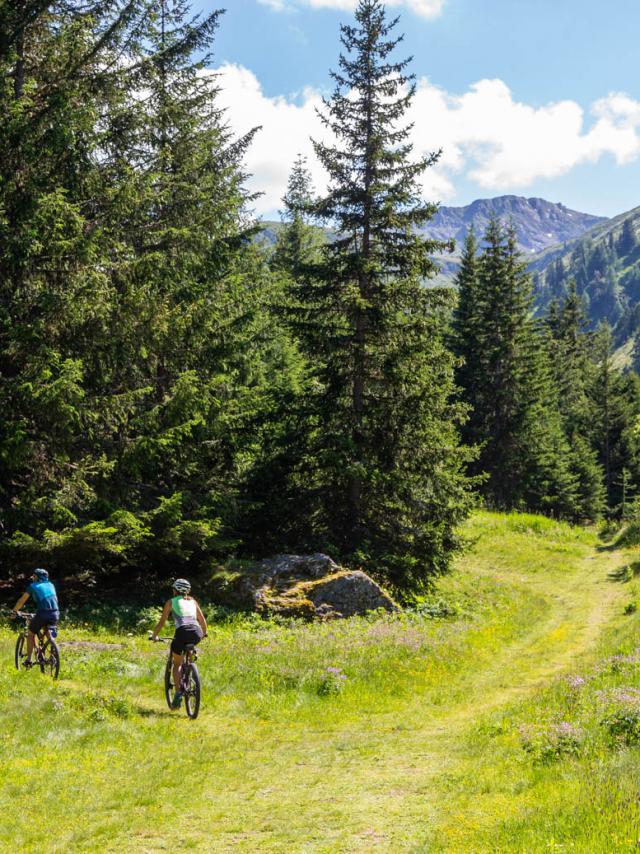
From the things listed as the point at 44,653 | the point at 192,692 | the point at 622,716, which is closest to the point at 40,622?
the point at 44,653

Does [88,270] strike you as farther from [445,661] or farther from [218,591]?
[445,661]

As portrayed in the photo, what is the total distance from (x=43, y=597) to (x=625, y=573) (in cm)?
2661

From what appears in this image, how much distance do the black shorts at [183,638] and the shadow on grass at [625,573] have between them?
75.9 feet

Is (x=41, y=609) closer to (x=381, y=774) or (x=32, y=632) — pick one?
(x=32, y=632)

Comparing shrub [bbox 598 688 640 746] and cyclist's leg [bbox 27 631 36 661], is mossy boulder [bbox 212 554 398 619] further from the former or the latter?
shrub [bbox 598 688 640 746]

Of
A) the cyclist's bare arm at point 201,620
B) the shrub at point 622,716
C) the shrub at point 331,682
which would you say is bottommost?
the shrub at point 331,682

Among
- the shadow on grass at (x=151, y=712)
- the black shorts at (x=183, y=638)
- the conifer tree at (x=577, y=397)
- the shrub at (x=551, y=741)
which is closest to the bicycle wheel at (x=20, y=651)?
the shadow on grass at (x=151, y=712)

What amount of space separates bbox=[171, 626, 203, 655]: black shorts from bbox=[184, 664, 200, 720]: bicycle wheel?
337mm

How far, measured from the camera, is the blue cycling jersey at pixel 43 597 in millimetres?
12688

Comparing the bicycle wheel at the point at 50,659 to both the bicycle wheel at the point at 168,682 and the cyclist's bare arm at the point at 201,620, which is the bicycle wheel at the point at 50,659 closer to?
the bicycle wheel at the point at 168,682

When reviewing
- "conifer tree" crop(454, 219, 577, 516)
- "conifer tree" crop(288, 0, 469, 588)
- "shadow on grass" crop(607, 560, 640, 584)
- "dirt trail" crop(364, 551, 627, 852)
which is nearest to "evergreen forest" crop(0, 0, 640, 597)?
"conifer tree" crop(288, 0, 469, 588)

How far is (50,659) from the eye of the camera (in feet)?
40.9

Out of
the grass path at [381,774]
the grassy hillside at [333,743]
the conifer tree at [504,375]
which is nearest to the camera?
the grassy hillside at [333,743]

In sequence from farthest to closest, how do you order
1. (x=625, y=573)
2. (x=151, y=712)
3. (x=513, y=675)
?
1. (x=625, y=573)
2. (x=513, y=675)
3. (x=151, y=712)
